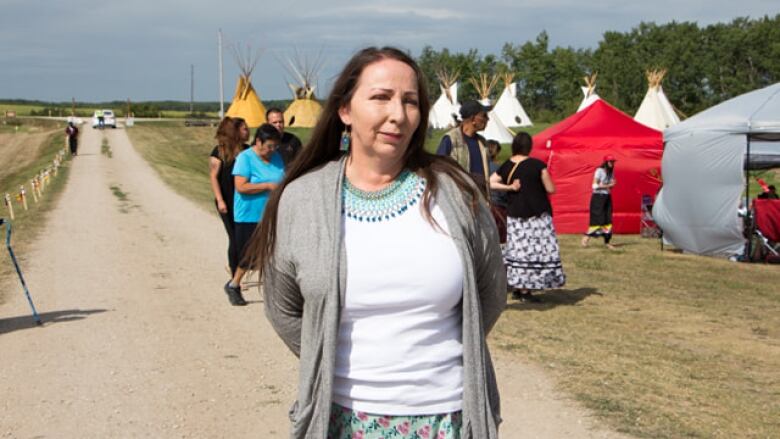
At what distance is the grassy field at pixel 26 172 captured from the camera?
15.0 meters

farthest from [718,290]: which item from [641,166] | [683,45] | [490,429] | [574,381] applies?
[683,45]

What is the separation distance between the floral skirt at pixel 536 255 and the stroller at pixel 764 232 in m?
6.41

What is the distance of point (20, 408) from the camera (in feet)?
21.0

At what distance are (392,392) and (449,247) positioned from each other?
410 millimetres

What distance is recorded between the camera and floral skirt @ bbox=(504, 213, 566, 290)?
1028 cm

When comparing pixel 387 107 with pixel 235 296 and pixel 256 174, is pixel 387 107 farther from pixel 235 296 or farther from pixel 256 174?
pixel 235 296

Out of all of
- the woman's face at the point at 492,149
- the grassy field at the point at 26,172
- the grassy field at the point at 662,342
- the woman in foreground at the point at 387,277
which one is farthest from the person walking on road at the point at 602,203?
the woman in foreground at the point at 387,277

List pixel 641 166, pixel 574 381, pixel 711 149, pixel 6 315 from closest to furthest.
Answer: pixel 574 381 → pixel 6 315 → pixel 711 149 → pixel 641 166

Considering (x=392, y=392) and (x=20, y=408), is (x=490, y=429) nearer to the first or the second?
(x=392, y=392)

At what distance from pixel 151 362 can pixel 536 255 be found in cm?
444

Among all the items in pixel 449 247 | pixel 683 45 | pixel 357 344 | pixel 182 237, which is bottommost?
pixel 182 237

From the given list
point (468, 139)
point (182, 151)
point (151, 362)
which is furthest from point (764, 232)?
point (182, 151)

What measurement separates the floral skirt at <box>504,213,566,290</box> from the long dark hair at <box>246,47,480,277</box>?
299 inches

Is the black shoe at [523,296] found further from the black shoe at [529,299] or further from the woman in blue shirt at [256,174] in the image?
the woman in blue shirt at [256,174]
